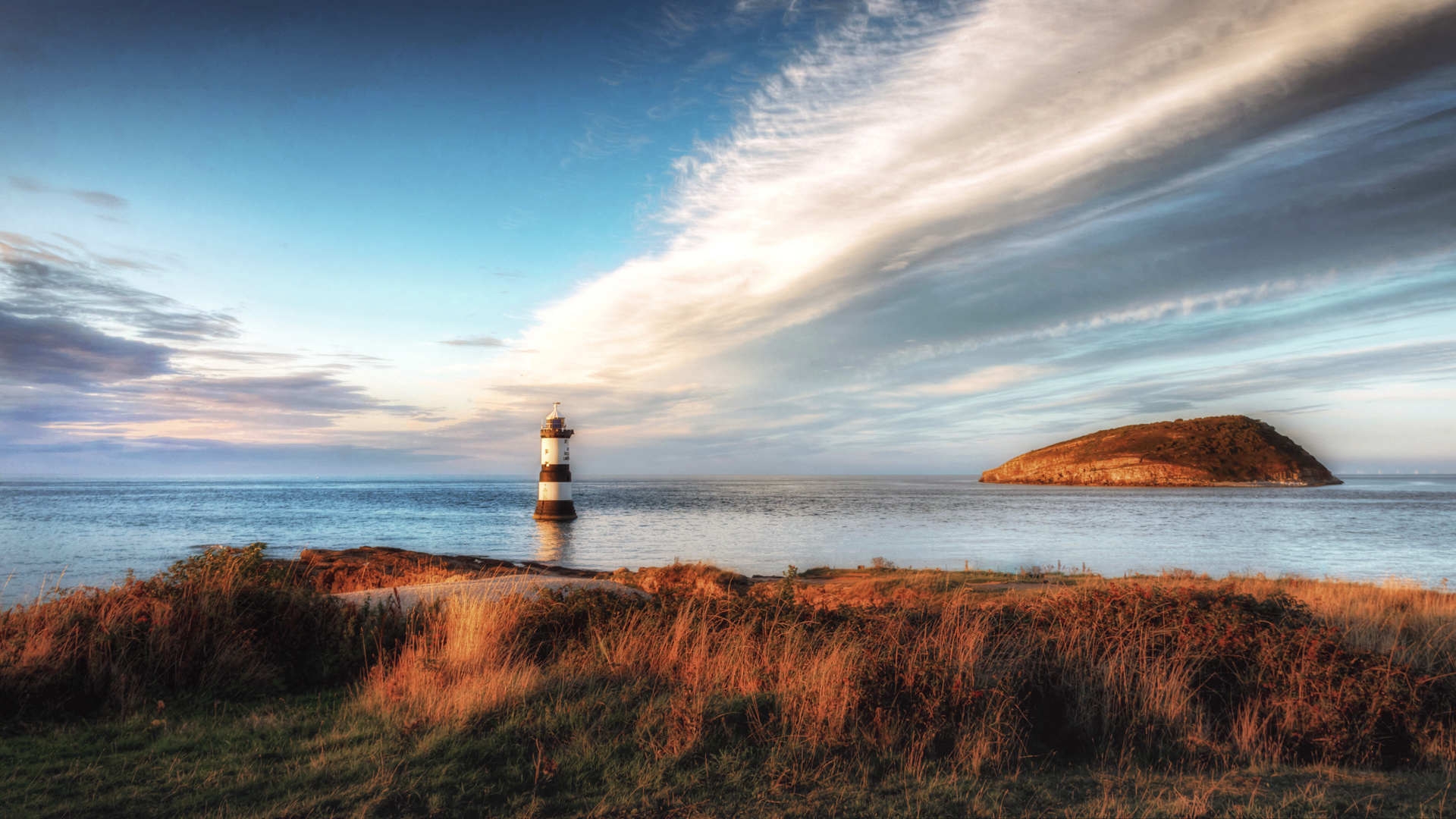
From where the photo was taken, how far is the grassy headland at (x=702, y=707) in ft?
15.6

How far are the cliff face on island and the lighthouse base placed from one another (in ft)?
395

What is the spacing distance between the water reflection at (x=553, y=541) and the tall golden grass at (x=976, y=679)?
2444 centimetres

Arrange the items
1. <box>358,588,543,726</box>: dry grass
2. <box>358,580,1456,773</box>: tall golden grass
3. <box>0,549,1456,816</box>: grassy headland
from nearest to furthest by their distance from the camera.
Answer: <box>0,549,1456,816</box>: grassy headland → <box>358,580,1456,773</box>: tall golden grass → <box>358,588,543,726</box>: dry grass

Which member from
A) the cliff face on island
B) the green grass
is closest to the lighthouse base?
Result: the green grass

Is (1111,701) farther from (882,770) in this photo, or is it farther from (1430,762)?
(882,770)

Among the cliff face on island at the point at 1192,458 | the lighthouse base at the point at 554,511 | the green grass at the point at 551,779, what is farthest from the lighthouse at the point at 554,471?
the cliff face on island at the point at 1192,458

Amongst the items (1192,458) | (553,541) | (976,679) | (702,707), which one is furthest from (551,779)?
(1192,458)

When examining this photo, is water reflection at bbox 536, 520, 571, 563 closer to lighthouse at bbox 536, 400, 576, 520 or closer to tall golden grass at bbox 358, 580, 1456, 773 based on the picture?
lighthouse at bbox 536, 400, 576, 520

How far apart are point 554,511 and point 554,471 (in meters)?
2.86

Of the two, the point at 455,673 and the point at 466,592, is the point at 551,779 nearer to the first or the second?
the point at 455,673

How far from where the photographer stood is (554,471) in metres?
47.8

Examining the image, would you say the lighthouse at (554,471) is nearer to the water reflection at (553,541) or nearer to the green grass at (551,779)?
the water reflection at (553,541)

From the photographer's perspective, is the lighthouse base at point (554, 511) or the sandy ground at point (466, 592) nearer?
the sandy ground at point (466, 592)

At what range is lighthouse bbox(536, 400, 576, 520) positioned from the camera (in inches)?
1860
